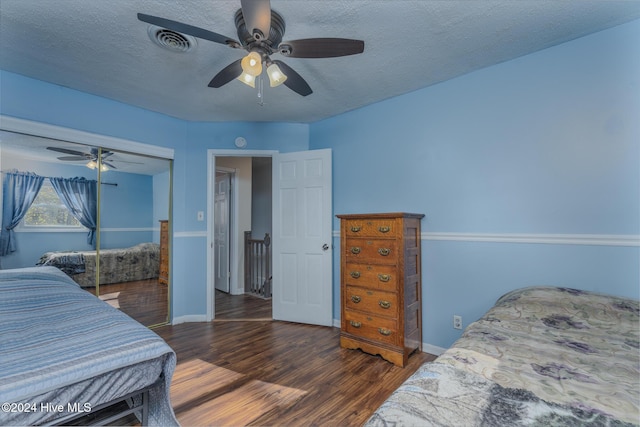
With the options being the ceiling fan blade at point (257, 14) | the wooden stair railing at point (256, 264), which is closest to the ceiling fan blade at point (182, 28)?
the ceiling fan blade at point (257, 14)

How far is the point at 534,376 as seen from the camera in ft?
3.05

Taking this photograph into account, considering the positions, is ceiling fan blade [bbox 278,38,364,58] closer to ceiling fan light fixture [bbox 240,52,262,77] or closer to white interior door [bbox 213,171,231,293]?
ceiling fan light fixture [bbox 240,52,262,77]

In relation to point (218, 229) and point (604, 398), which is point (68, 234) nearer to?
point (218, 229)

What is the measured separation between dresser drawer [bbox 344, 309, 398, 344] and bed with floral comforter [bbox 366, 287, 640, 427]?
1.02 meters

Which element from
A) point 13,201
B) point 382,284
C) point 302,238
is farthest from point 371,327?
point 13,201

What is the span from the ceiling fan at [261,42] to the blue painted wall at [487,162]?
1.40 metres

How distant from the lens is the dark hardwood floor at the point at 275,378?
5.62ft

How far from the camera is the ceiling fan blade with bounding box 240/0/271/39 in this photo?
1.31 m

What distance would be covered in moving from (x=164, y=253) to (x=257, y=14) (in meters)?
3.00

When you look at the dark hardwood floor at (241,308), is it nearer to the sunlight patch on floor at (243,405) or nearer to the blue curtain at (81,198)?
the sunlight patch on floor at (243,405)

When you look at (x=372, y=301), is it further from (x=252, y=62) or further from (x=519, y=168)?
(x=252, y=62)

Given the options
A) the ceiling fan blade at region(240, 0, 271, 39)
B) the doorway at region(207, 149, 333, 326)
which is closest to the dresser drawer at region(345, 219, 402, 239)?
the doorway at region(207, 149, 333, 326)

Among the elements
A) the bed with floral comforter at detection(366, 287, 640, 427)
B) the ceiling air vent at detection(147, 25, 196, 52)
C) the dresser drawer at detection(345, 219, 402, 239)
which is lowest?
the bed with floral comforter at detection(366, 287, 640, 427)

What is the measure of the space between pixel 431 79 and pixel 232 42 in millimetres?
1816
